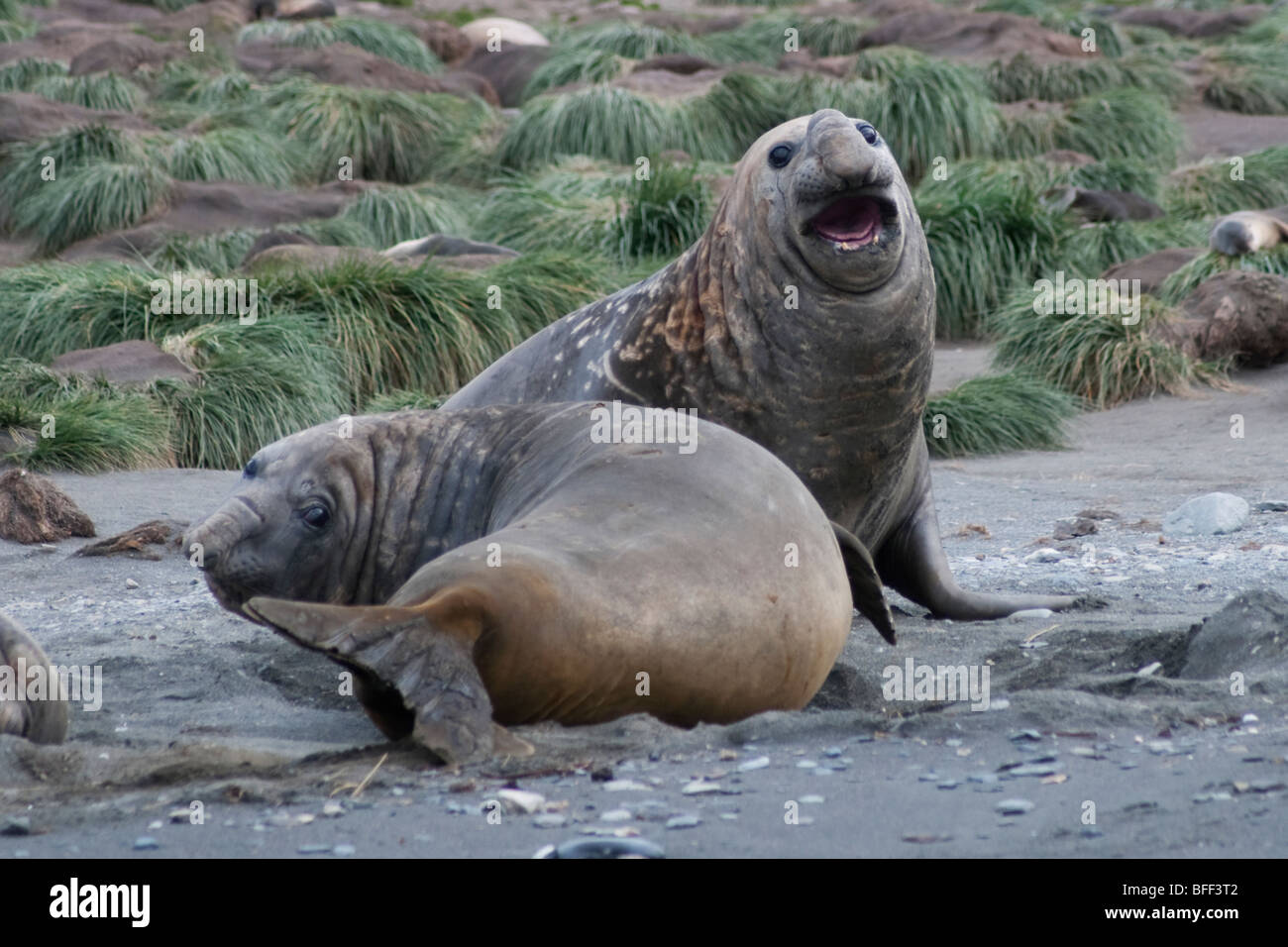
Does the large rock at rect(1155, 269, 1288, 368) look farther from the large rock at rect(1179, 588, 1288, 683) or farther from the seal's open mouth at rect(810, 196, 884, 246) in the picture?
the large rock at rect(1179, 588, 1288, 683)

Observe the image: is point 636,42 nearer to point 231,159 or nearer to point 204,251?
point 231,159

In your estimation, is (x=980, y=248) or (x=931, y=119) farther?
(x=931, y=119)

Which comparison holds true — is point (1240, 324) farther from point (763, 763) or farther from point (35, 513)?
point (763, 763)

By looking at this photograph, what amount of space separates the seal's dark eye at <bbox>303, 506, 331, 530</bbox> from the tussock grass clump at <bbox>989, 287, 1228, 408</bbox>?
7.26m

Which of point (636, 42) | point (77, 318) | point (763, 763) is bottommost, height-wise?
point (763, 763)

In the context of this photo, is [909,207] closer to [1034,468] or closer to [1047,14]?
[1034,468]

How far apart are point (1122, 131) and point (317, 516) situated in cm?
1548

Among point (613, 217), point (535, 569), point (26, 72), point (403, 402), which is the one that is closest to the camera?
point (535, 569)

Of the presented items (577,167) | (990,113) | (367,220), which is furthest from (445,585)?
(990,113)

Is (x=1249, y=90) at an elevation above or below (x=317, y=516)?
above

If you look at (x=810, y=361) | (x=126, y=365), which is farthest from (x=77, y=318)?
(x=810, y=361)

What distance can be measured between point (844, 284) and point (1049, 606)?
1088mm

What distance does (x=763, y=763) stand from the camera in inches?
116

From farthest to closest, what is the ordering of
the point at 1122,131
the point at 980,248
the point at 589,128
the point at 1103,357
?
the point at 1122,131, the point at 589,128, the point at 980,248, the point at 1103,357
